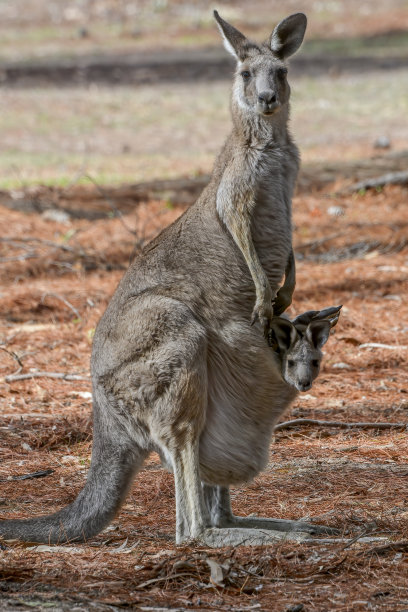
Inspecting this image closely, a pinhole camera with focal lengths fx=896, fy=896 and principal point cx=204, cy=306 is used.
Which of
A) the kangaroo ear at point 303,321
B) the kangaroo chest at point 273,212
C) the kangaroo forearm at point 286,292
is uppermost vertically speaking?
the kangaroo chest at point 273,212

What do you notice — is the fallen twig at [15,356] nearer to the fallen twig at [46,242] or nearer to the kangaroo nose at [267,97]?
the fallen twig at [46,242]

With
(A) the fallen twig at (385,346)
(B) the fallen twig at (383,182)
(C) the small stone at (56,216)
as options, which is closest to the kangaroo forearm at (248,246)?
A: (A) the fallen twig at (385,346)

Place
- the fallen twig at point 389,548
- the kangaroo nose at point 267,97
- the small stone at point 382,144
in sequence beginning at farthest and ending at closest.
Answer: the small stone at point 382,144 → the kangaroo nose at point 267,97 → the fallen twig at point 389,548

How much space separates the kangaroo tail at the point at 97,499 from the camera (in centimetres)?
325

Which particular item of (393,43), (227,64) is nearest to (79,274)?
(227,64)

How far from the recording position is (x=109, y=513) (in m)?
3.34

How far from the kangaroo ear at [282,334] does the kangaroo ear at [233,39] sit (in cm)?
120

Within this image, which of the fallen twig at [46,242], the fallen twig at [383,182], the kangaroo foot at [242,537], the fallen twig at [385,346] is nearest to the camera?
the kangaroo foot at [242,537]

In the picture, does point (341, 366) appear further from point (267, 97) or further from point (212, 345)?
point (267, 97)

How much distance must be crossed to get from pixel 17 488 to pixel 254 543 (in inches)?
49.0

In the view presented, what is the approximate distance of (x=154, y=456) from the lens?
180 inches

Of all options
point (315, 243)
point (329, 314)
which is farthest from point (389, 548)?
point (315, 243)

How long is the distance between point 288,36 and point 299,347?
1.38 m

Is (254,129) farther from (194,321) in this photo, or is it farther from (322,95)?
(322,95)
